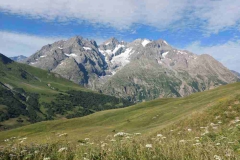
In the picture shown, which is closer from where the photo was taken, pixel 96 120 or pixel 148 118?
pixel 148 118

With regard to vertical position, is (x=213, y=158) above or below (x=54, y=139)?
below

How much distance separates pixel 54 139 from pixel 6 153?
264 cm

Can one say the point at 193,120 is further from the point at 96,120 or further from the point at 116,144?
the point at 96,120

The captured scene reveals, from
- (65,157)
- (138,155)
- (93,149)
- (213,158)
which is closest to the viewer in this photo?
(213,158)

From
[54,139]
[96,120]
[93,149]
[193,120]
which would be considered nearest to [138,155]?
[93,149]

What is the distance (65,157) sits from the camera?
32.1ft

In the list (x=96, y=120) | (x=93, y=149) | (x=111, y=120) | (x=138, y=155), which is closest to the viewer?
(x=138, y=155)

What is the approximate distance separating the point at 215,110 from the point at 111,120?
64434 mm

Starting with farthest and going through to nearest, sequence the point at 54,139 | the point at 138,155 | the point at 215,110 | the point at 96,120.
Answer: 1. the point at 96,120
2. the point at 215,110
3. the point at 54,139
4. the point at 138,155

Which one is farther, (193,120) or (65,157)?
(193,120)

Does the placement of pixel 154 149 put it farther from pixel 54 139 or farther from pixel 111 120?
pixel 111 120

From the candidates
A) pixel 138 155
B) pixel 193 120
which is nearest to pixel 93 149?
pixel 138 155

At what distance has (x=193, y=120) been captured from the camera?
34562 mm

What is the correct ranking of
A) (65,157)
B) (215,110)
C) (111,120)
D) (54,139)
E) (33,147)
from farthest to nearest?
1. (111,120)
2. (215,110)
3. (54,139)
4. (33,147)
5. (65,157)
